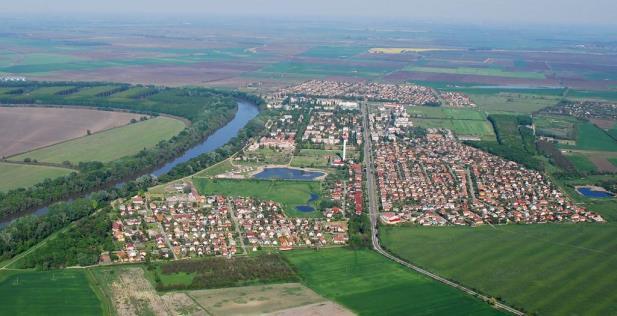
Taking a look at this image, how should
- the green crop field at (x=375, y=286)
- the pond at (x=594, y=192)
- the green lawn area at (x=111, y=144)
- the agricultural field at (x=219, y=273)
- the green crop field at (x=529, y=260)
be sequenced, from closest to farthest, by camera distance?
the green crop field at (x=375, y=286)
the green crop field at (x=529, y=260)
the agricultural field at (x=219, y=273)
the pond at (x=594, y=192)
the green lawn area at (x=111, y=144)

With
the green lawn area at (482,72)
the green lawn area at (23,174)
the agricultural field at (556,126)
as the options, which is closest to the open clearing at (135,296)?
the green lawn area at (23,174)

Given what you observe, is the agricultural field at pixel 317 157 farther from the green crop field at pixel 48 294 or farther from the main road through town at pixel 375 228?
the green crop field at pixel 48 294

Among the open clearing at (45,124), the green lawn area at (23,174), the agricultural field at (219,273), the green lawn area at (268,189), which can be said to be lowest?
the agricultural field at (219,273)

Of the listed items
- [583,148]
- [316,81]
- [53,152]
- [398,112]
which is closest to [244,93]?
[316,81]

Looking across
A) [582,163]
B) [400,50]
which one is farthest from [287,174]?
[400,50]

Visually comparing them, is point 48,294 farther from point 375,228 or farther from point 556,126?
point 556,126
